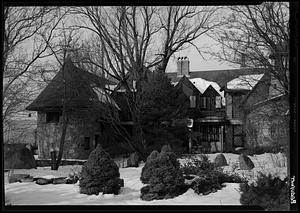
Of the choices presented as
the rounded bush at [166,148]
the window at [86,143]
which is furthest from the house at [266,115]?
the window at [86,143]

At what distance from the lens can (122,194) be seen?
20.5 ft

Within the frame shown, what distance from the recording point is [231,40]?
677 cm

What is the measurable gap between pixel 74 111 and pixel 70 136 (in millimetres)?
542

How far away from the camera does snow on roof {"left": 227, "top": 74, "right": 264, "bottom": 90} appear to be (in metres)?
6.73

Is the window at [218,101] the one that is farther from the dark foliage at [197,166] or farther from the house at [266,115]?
the dark foliage at [197,166]

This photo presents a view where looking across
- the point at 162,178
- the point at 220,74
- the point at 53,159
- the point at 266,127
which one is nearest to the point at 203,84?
the point at 220,74

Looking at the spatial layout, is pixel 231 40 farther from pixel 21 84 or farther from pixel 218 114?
pixel 21 84

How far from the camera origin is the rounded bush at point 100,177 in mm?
6266

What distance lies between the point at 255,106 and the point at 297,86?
2.97 meters

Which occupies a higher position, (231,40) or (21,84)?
(231,40)

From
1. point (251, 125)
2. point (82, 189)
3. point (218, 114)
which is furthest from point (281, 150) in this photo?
point (82, 189)

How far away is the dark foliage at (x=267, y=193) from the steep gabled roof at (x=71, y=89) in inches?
138

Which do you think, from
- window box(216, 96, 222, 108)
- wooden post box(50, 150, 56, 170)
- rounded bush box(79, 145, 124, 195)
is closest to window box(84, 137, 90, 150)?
wooden post box(50, 150, 56, 170)

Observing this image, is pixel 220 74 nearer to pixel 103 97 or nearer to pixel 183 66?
pixel 183 66
